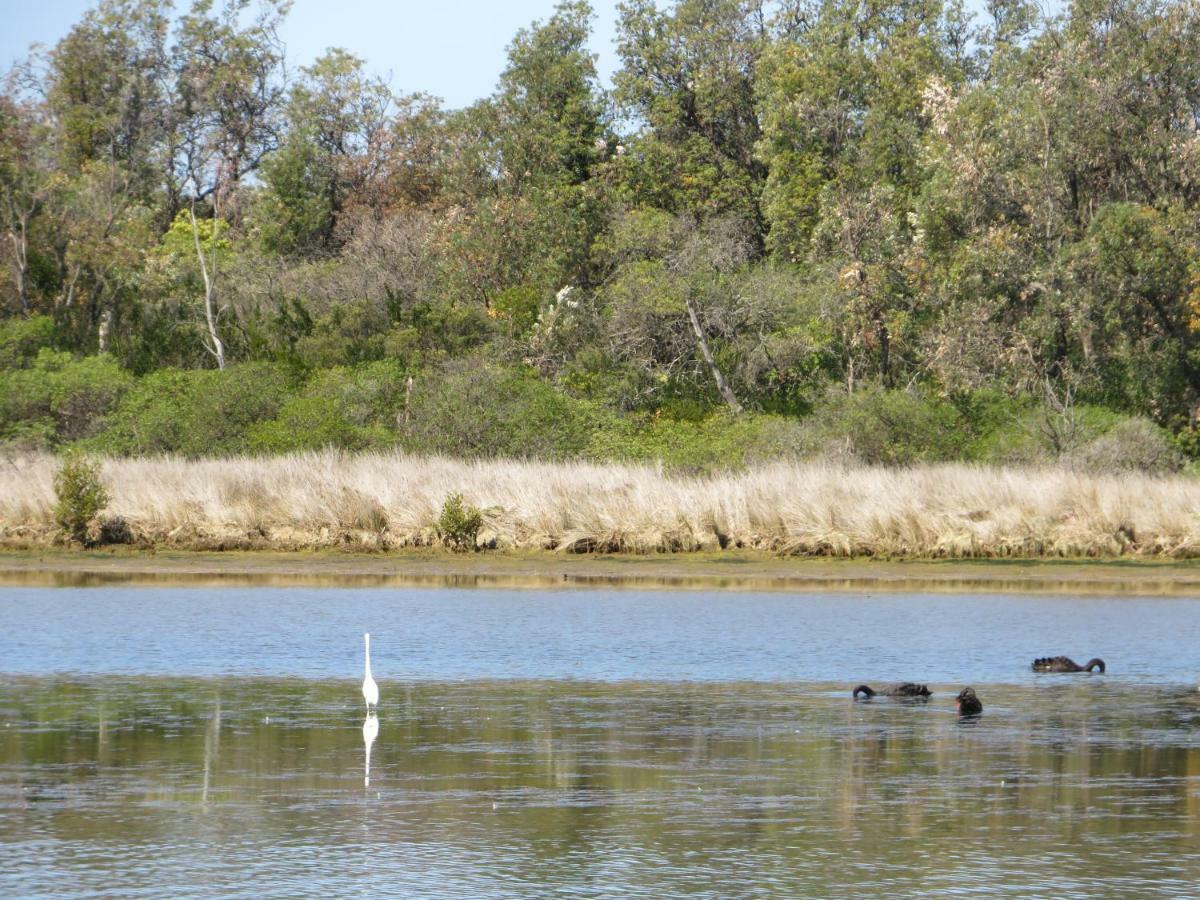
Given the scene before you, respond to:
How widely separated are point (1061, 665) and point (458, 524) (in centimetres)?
1469

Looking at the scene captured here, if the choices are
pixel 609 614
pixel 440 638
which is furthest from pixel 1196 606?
pixel 440 638

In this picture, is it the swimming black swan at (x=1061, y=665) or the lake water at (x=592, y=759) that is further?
the swimming black swan at (x=1061, y=665)

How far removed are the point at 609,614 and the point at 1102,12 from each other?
27730 millimetres

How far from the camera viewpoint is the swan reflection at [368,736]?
38.0 ft

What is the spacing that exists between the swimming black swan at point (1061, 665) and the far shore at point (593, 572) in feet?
27.5

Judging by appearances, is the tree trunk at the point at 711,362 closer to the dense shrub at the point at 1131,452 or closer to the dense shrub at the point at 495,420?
the dense shrub at the point at 495,420

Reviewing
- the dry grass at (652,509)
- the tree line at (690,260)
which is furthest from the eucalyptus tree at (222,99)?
the dry grass at (652,509)

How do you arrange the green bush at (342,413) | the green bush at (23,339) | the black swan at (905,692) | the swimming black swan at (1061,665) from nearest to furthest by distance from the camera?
the black swan at (905,692) < the swimming black swan at (1061,665) < the green bush at (342,413) < the green bush at (23,339)

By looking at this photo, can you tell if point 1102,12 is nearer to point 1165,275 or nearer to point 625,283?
point 1165,275

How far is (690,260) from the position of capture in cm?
4803

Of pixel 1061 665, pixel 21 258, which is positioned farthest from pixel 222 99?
pixel 1061 665

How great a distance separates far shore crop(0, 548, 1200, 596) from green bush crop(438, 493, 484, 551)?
0.26m

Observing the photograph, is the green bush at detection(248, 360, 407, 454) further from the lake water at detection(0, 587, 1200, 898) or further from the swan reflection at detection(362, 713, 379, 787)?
the swan reflection at detection(362, 713, 379, 787)

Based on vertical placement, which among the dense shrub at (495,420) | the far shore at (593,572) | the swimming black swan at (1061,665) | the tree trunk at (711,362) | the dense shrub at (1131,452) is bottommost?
the swimming black swan at (1061,665)
